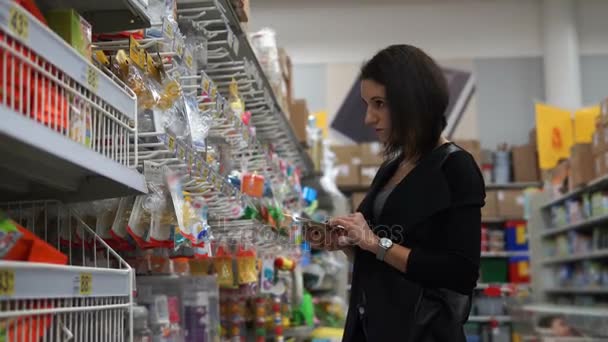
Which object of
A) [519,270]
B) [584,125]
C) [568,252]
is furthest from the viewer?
[519,270]

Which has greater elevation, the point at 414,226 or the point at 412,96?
the point at 412,96

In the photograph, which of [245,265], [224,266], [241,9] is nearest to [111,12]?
[241,9]

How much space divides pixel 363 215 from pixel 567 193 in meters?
6.08

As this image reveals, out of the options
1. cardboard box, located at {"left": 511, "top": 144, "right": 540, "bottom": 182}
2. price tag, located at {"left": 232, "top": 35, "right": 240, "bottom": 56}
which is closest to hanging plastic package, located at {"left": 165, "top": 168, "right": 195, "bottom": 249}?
price tag, located at {"left": 232, "top": 35, "right": 240, "bottom": 56}

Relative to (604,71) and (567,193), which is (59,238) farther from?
(604,71)

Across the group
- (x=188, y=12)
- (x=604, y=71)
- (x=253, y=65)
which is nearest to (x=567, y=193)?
(x=604, y=71)

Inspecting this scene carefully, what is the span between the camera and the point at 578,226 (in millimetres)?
7277

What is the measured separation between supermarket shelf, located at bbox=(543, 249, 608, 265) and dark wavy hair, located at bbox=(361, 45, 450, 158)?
525cm

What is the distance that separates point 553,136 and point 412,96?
24.2 ft

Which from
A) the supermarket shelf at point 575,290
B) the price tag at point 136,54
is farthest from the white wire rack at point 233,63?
the supermarket shelf at point 575,290

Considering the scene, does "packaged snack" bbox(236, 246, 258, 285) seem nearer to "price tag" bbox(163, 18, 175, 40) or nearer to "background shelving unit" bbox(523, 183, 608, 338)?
"price tag" bbox(163, 18, 175, 40)

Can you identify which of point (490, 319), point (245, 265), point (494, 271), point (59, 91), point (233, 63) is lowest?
point (490, 319)

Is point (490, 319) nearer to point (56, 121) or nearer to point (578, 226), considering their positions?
point (578, 226)

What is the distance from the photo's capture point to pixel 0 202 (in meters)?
1.44
